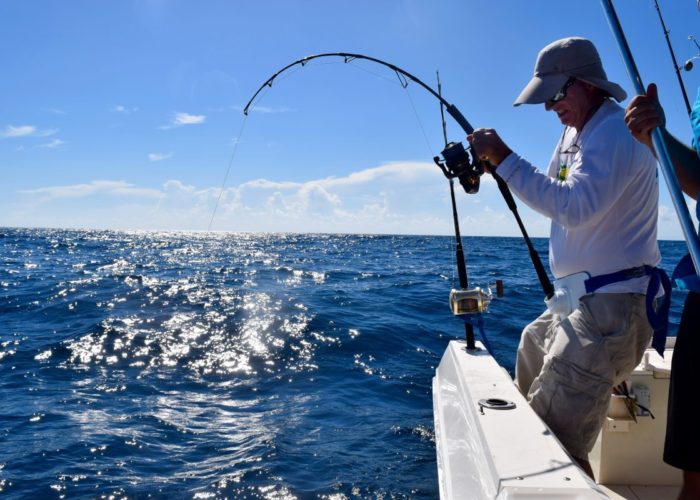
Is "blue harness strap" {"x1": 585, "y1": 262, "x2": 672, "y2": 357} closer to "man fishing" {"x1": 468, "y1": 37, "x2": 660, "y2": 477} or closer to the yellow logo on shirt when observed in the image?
"man fishing" {"x1": 468, "y1": 37, "x2": 660, "y2": 477}

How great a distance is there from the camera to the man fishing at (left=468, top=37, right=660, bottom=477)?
74.1 inches

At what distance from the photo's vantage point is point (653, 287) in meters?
1.93

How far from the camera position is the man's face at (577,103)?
6.82ft

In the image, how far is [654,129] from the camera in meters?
1.59

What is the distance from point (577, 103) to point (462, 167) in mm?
608

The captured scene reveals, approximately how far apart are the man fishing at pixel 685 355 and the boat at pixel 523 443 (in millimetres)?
369

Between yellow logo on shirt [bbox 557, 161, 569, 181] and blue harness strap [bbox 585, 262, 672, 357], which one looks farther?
yellow logo on shirt [bbox 557, 161, 569, 181]

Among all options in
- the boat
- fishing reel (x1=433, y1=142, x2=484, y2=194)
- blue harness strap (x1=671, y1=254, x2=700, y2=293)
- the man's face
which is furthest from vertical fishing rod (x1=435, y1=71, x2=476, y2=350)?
blue harness strap (x1=671, y1=254, x2=700, y2=293)

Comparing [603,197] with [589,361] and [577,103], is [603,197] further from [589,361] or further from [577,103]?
[589,361]

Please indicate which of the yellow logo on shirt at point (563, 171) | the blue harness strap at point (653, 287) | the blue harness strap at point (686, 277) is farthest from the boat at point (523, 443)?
the yellow logo on shirt at point (563, 171)

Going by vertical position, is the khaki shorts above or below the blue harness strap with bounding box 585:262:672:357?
below

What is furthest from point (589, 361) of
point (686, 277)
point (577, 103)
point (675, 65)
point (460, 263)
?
point (675, 65)

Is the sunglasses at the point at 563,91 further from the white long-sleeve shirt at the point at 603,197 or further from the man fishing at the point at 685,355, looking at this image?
the man fishing at the point at 685,355

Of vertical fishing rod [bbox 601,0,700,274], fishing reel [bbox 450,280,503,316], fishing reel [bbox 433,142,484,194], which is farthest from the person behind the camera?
fishing reel [bbox 450,280,503,316]
